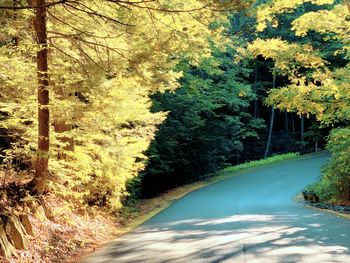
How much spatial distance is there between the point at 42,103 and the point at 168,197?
13186mm

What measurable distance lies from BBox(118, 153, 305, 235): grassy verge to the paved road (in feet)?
1.95

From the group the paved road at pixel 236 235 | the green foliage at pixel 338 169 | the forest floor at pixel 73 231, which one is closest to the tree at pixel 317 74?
the green foliage at pixel 338 169

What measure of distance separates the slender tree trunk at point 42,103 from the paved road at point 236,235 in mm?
2032

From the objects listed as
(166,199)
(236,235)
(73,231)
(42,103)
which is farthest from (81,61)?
(166,199)

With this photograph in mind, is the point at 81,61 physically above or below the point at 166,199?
above

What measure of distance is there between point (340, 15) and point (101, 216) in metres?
9.75

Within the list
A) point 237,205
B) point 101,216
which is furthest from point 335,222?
point 101,216

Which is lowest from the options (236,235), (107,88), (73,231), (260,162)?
(236,235)

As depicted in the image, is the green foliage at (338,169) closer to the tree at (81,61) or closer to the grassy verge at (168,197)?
the grassy verge at (168,197)

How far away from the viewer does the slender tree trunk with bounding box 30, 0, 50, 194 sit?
850 centimetres

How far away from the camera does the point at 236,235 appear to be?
32.3 ft

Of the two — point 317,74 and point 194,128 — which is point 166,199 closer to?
point 194,128

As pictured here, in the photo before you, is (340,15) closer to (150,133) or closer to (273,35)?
(150,133)

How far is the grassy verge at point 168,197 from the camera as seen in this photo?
14.1m
